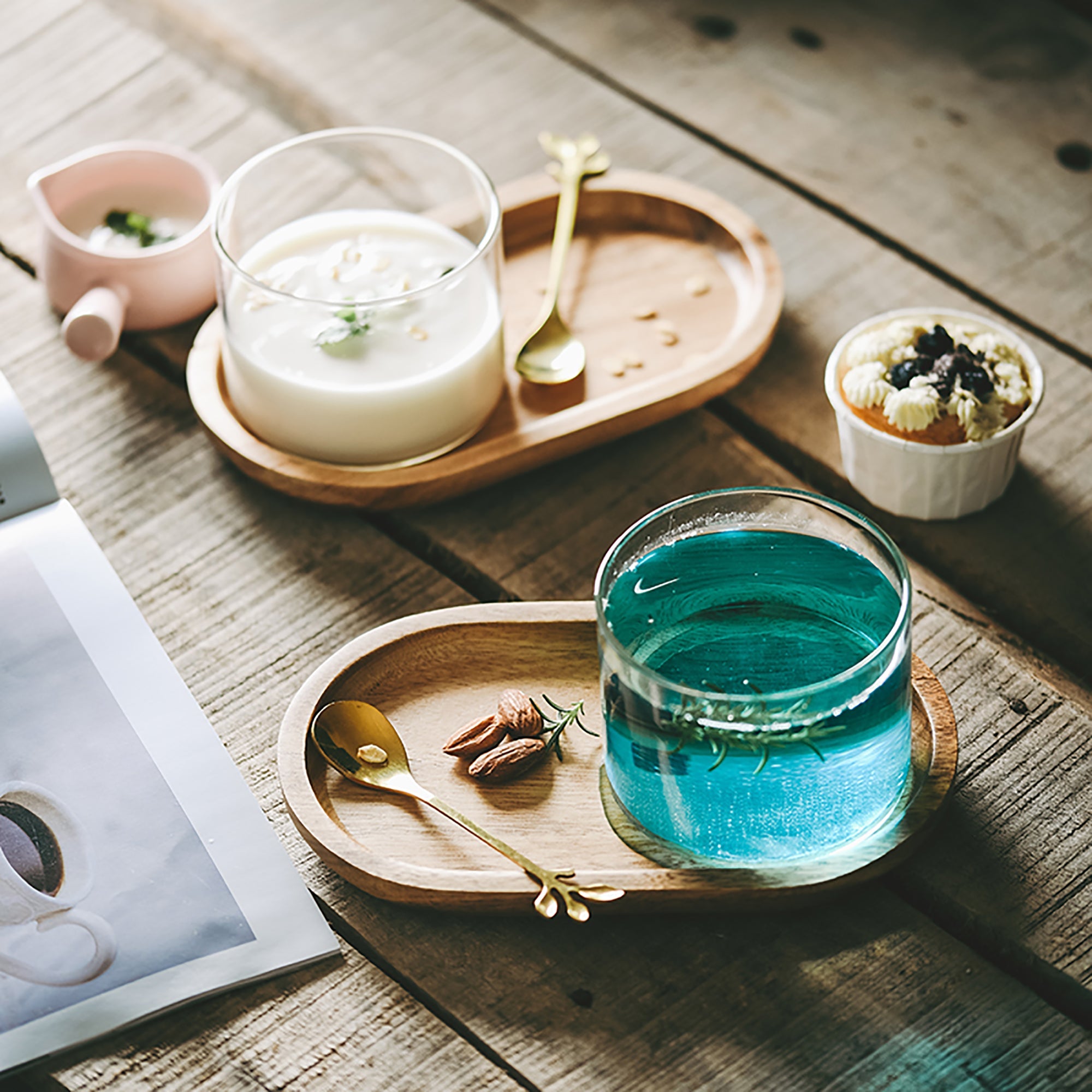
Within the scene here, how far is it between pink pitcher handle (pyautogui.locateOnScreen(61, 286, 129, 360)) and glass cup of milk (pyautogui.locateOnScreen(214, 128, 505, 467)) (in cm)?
9

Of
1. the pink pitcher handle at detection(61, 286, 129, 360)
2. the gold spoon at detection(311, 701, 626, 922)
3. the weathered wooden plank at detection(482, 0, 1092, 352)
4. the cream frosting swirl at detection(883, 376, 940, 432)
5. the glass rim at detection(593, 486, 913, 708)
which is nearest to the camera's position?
the glass rim at detection(593, 486, 913, 708)

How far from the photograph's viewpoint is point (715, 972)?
2.07 feet

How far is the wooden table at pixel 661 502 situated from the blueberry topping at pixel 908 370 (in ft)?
0.30

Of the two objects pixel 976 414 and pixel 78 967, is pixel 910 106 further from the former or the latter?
pixel 78 967

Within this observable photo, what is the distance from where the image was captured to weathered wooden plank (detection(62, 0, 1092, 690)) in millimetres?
822

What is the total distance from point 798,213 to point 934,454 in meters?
0.34

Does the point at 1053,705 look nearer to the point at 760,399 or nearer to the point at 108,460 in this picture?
the point at 760,399

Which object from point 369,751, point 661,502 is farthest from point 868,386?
point 369,751

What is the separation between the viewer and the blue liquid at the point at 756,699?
1.91ft

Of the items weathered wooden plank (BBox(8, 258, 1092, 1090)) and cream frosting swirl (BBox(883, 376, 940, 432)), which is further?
cream frosting swirl (BBox(883, 376, 940, 432))

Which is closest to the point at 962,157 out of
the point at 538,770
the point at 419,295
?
the point at 419,295

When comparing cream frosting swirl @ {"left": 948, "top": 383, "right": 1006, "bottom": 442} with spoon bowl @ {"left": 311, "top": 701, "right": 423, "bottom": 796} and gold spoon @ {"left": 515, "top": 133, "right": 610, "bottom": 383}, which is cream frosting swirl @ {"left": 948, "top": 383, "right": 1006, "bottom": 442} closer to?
gold spoon @ {"left": 515, "top": 133, "right": 610, "bottom": 383}

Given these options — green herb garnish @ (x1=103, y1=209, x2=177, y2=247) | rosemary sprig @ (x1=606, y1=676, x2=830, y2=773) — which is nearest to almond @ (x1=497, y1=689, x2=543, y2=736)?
rosemary sprig @ (x1=606, y1=676, x2=830, y2=773)

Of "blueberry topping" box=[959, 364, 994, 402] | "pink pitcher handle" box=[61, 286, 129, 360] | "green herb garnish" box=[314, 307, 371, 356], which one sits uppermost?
"green herb garnish" box=[314, 307, 371, 356]
